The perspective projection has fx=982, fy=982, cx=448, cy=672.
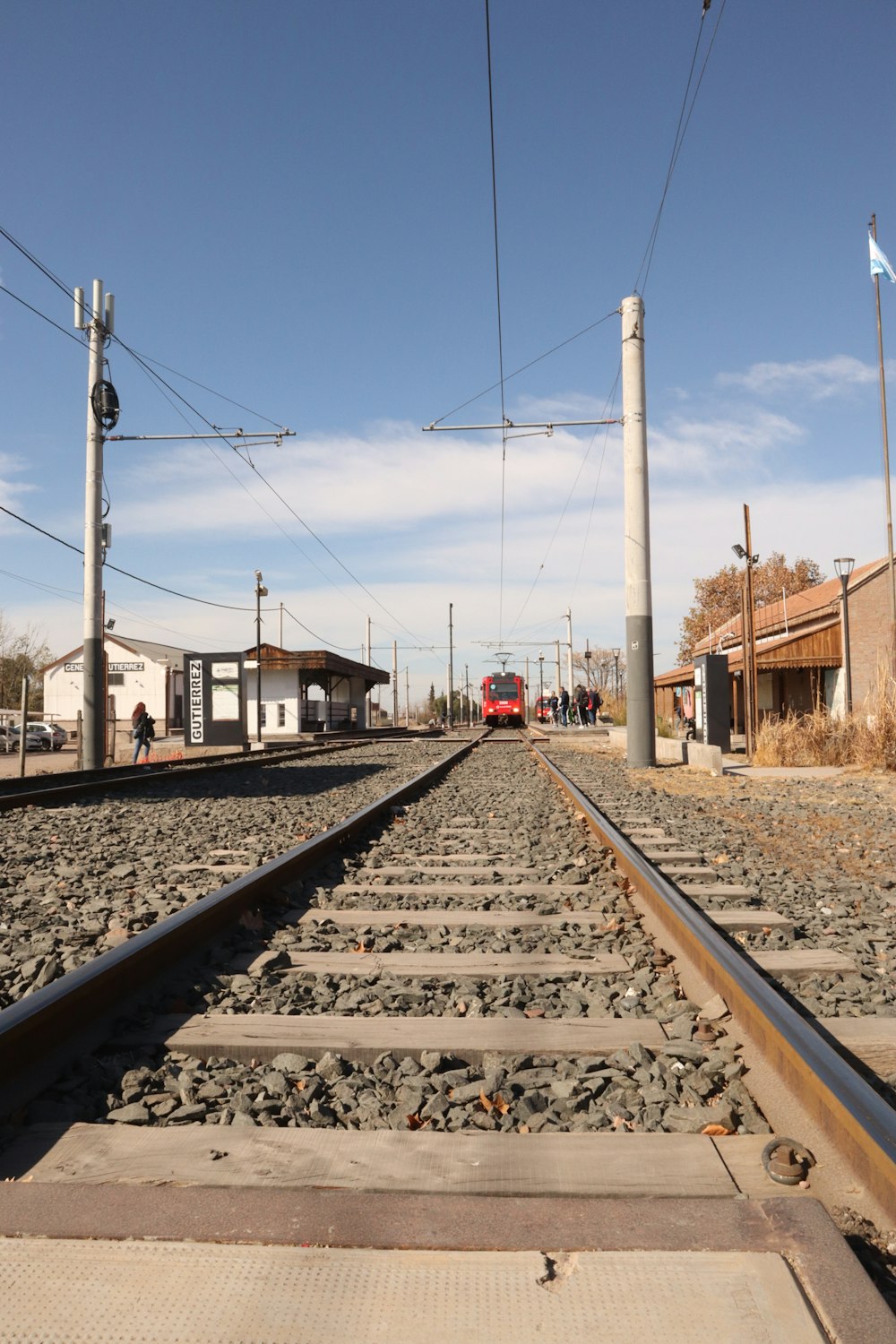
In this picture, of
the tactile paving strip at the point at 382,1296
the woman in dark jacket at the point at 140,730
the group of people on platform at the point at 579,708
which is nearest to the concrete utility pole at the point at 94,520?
the woman in dark jacket at the point at 140,730

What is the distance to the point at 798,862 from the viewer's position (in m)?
6.45

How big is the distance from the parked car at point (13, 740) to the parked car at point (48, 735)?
0.48 ft

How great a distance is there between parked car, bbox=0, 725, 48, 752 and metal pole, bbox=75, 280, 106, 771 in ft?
88.2

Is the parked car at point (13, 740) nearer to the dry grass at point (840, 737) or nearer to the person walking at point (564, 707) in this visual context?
the person walking at point (564, 707)

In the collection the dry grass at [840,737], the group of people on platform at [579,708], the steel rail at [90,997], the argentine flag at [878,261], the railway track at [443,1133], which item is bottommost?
the railway track at [443,1133]

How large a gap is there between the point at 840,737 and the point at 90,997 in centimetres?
1540

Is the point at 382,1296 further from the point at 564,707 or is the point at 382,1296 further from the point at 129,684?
the point at 129,684

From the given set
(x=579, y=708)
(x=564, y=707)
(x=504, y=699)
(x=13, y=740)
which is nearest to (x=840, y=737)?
(x=579, y=708)

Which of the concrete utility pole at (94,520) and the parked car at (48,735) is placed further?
the parked car at (48,735)

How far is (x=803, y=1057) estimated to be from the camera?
2.41 metres

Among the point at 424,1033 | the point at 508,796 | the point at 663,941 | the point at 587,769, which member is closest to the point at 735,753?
the point at 587,769

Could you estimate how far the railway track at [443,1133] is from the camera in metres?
1.64

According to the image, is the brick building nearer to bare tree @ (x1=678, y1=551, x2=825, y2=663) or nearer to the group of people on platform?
the group of people on platform

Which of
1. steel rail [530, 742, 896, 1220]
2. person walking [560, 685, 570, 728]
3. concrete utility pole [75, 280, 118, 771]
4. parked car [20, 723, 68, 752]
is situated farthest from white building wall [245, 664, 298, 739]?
steel rail [530, 742, 896, 1220]
